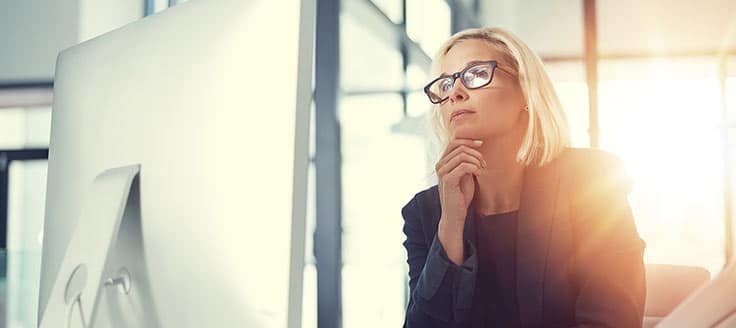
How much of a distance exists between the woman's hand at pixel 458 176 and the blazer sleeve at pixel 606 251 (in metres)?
0.19

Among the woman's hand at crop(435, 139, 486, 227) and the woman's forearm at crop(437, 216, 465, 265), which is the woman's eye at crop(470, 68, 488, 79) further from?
the woman's forearm at crop(437, 216, 465, 265)

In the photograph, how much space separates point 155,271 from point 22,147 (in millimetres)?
3662

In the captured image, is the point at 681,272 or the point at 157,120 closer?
the point at 157,120

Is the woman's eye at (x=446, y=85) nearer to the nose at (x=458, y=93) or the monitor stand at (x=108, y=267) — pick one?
the nose at (x=458, y=93)

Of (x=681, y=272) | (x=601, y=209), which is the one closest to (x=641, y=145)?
(x=681, y=272)

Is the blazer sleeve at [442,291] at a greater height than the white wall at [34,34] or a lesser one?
lesser

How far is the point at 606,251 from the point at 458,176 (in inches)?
11.3

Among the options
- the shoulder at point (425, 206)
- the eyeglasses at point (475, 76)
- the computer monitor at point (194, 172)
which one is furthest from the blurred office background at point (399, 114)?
the computer monitor at point (194, 172)

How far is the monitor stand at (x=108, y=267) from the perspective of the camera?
2.08 ft

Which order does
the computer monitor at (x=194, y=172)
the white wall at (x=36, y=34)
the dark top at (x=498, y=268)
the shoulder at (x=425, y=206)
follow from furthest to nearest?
the white wall at (x=36, y=34) → the shoulder at (x=425, y=206) → the dark top at (x=498, y=268) → the computer monitor at (x=194, y=172)

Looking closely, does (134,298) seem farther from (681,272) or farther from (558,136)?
(681,272)

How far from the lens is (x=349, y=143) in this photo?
13.0ft

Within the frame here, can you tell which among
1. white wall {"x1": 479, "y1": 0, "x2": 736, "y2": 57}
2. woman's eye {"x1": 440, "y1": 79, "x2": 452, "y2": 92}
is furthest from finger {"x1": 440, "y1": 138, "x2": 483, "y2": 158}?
white wall {"x1": 479, "y1": 0, "x2": 736, "y2": 57}

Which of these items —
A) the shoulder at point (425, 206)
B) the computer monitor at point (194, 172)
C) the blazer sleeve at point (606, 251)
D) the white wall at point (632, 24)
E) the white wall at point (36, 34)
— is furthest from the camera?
the white wall at point (632, 24)
